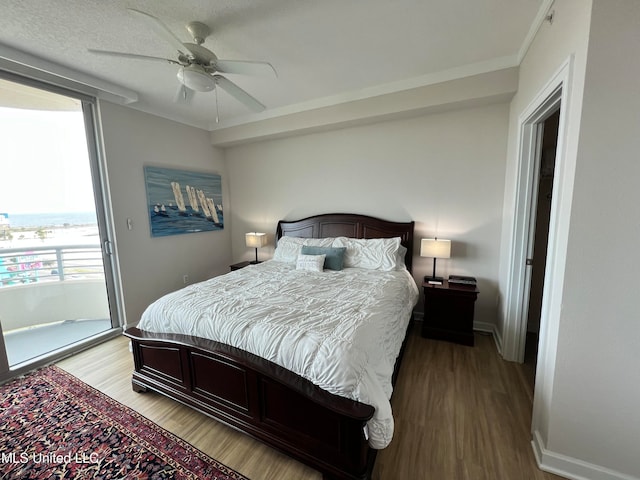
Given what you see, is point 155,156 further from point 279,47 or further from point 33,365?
point 33,365

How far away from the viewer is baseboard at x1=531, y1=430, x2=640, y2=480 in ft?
4.41

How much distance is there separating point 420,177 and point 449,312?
158cm

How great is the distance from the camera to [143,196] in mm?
3346

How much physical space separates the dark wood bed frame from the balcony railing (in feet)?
4.89

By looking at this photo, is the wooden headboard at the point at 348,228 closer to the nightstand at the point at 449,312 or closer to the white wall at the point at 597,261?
the nightstand at the point at 449,312

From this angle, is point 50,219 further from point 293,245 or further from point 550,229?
point 550,229

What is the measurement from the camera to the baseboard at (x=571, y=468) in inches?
52.9

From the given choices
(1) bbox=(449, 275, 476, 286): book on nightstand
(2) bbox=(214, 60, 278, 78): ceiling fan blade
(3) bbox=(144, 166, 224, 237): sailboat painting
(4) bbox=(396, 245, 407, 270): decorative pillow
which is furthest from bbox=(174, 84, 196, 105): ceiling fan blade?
(1) bbox=(449, 275, 476, 286): book on nightstand

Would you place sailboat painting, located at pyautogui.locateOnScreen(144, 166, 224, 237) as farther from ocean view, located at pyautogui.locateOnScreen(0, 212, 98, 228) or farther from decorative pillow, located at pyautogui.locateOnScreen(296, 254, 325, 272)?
decorative pillow, located at pyautogui.locateOnScreen(296, 254, 325, 272)

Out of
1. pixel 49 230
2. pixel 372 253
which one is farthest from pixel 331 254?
pixel 49 230

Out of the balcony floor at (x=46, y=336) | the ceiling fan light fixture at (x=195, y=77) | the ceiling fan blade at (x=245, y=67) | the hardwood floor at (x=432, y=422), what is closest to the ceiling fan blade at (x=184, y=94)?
the ceiling fan light fixture at (x=195, y=77)

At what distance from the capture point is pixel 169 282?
371cm

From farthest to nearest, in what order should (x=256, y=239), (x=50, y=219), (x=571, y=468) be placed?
(x=256, y=239) < (x=50, y=219) < (x=571, y=468)

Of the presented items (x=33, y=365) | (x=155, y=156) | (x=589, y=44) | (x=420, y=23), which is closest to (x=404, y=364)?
(x=589, y=44)
